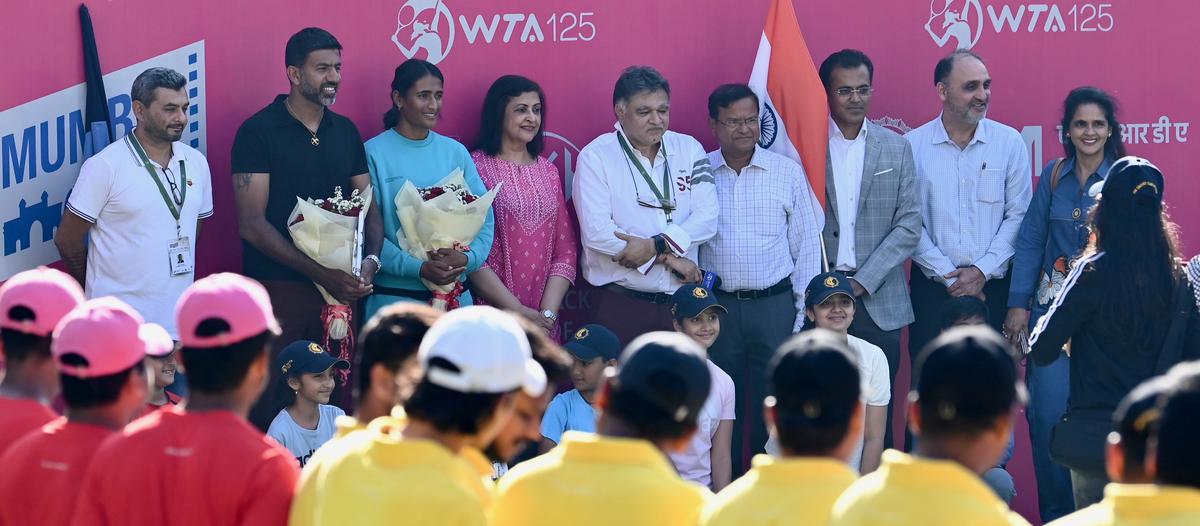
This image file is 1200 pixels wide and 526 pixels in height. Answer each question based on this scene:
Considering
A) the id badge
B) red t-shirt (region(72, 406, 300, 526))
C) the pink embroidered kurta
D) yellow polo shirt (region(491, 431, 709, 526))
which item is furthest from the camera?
the pink embroidered kurta

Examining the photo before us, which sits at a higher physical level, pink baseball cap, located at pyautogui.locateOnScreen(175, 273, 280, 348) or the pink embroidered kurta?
the pink embroidered kurta

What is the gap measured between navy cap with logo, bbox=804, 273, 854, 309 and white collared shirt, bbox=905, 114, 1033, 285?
0.67 metres

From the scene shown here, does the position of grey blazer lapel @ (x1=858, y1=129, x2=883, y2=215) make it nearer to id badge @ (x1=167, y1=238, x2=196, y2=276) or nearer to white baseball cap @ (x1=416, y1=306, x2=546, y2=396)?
id badge @ (x1=167, y1=238, x2=196, y2=276)

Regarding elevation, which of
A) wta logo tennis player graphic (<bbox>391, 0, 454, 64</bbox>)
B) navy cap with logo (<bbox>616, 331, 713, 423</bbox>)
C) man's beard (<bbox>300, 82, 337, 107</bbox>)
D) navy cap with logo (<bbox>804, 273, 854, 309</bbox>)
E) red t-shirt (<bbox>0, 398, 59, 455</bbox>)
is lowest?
red t-shirt (<bbox>0, 398, 59, 455</bbox>)

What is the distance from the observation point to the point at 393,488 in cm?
338

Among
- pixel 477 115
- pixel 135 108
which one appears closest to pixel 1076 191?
pixel 477 115

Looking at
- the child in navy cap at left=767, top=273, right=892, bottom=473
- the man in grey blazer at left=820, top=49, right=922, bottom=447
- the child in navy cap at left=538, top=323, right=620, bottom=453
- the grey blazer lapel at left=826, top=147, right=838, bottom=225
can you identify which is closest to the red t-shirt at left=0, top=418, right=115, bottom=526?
the child in navy cap at left=538, top=323, right=620, bottom=453

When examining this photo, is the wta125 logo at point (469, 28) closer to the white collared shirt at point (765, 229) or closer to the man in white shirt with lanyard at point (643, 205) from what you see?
the man in white shirt with lanyard at point (643, 205)

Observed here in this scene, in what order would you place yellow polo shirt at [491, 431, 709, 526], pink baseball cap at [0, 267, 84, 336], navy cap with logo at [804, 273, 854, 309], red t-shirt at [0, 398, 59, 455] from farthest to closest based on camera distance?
navy cap with logo at [804, 273, 854, 309] → pink baseball cap at [0, 267, 84, 336] → red t-shirt at [0, 398, 59, 455] → yellow polo shirt at [491, 431, 709, 526]

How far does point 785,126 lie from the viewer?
8.21 metres

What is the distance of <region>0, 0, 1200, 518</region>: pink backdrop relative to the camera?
25.1 ft

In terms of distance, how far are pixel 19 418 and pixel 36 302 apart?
0.32 metres

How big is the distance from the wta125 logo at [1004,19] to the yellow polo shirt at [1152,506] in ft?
19.1

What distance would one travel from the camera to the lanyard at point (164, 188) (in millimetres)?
7051
